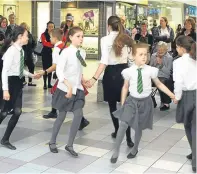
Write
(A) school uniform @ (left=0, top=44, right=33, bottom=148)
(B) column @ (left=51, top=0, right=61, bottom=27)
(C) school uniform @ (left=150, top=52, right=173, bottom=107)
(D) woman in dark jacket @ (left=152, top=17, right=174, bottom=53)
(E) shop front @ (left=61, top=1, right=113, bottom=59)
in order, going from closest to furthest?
(A) school uniform @ (left=0, top=44, right=33, bottom=148), (C) school uniform @ (left=150, top=52, right=173, bottom=107), (D) woman in dark jacket @ (left=152, top=17, right=174, bottom=53), (B) column @ (left=51, top=0, right=61, bottom=27), (E) shop front @ (left=61, top=1, right=113, bottom=59)

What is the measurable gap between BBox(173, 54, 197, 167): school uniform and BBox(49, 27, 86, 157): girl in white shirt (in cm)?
123

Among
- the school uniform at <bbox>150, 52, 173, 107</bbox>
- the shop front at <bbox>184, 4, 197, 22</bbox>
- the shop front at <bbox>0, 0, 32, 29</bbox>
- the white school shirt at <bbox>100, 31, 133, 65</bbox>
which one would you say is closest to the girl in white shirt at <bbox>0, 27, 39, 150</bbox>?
the white school shirt at <bbox>100, 31, 133, 65</bbox>

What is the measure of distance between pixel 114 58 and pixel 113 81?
12.8 inches

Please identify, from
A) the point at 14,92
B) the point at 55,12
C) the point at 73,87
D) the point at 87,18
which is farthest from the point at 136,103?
the point at 87,18

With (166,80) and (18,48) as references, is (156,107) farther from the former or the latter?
(18,48)

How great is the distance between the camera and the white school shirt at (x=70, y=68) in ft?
16.0

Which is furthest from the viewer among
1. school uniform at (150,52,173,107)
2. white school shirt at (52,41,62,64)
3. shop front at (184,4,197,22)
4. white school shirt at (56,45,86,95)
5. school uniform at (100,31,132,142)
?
shop front at (184,4,197,22)

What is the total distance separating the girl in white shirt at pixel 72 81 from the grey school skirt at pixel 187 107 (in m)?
1.27

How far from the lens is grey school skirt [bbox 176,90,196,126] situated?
4480mm

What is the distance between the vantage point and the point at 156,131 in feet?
20.7

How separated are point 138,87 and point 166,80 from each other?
137 inches

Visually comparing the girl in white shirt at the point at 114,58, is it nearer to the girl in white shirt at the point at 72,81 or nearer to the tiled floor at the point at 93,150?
the girl in white shirt at the point at 72,81

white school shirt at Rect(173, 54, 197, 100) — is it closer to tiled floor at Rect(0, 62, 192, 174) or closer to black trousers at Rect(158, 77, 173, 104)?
tiled floor at Rect(0, 62, 192, 174)

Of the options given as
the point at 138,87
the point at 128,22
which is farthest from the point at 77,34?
the point at 128,22
